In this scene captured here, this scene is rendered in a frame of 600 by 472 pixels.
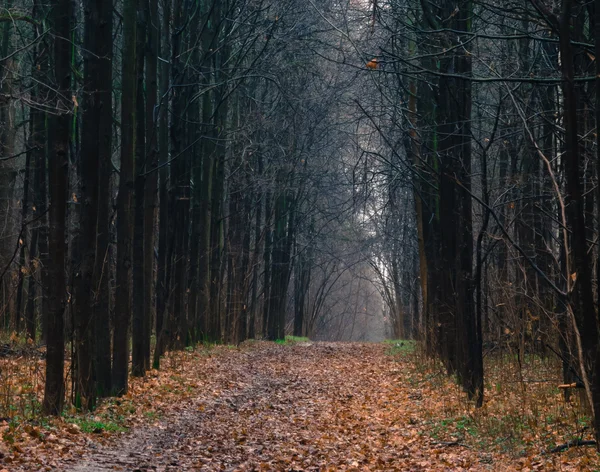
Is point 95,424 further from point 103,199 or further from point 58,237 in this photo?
point 103,199

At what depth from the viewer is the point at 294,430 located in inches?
423

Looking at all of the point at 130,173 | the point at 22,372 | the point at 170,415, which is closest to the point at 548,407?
the point at 170,415

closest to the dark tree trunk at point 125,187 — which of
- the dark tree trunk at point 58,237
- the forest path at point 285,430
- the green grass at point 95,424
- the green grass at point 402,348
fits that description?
the forest path at point 285,430

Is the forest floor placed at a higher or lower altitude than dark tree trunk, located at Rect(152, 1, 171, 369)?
lower

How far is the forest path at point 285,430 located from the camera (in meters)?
8.23

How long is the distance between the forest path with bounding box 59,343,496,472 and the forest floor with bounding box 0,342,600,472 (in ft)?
0.06

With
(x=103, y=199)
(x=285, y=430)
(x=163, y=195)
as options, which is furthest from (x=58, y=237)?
(x=163, y=195)

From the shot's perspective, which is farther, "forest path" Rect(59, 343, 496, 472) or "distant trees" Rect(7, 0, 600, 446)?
"distant trees" Rect(7, 0, 600, 446)

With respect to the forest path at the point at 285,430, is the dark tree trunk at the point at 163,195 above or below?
above

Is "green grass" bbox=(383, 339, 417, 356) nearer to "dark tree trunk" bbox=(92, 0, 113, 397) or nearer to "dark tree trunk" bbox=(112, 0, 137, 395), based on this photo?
"dark tree trunk" bbox=(112, 0, 137, 395)

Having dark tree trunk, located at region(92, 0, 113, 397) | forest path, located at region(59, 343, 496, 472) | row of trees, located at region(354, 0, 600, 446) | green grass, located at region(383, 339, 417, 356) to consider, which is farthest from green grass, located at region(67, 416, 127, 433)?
green grass, located at region(383, 339, 417, 356)

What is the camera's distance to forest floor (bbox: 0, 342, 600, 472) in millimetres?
8023

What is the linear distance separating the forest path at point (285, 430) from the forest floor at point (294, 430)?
0.06 ft

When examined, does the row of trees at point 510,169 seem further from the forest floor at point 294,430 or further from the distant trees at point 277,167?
the forest floor at point 294,430
